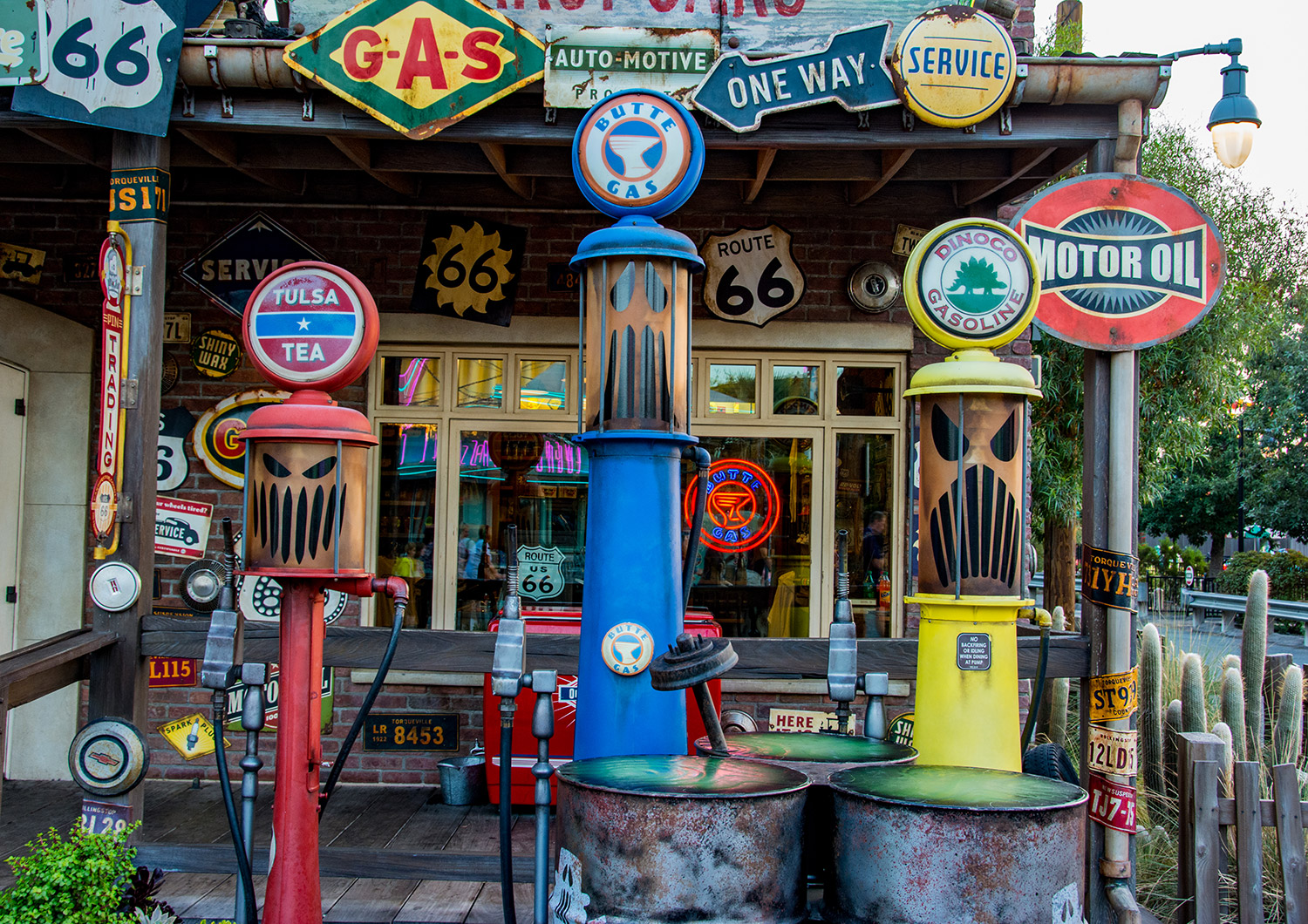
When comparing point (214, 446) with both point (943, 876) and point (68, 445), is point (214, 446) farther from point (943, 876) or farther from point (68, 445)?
point (943, 876)

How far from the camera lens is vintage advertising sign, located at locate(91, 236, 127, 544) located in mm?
4281

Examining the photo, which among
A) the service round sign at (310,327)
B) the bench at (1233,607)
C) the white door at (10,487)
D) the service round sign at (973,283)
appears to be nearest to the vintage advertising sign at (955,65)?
the service round sign at (973,283)

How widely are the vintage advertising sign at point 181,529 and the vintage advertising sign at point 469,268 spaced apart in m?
1.82

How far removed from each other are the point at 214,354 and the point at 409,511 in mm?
1501

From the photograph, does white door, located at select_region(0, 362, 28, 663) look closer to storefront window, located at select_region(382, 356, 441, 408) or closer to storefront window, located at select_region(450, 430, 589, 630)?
storefront window, located at select_region(382, 356, 441, 408)

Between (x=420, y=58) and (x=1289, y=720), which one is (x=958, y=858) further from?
Result: (x=1289, y=720)

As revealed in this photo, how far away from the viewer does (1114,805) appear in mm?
4156

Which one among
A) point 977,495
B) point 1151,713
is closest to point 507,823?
point 977,495

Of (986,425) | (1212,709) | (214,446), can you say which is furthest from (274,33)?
(1212,709)

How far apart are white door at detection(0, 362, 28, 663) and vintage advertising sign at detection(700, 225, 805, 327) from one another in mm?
4153

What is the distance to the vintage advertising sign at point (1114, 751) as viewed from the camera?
4180mm

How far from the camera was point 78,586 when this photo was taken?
607 cm

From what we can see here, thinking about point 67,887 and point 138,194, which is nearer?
point 67,887

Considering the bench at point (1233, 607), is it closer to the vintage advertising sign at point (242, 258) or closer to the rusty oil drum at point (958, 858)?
the vintage advertising sign at point (242, 258)
